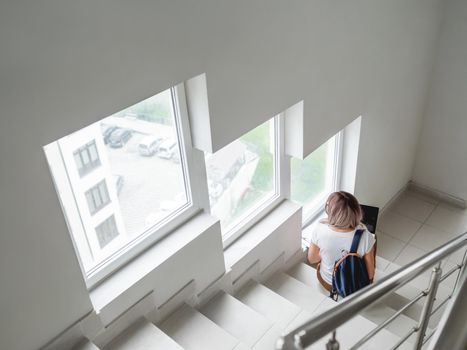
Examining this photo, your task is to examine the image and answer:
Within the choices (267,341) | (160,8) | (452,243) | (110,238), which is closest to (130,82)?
(160,8)

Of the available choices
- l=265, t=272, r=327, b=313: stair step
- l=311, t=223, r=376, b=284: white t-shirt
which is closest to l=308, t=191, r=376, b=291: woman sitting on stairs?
l=311, t=223, r=376, b=284: white t-shirt

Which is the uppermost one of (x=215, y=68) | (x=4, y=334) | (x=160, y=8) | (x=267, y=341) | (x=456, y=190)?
(x=160, y=8)

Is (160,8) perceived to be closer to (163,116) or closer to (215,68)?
(215,68)

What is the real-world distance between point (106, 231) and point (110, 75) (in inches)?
43.7

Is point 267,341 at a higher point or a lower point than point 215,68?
lower

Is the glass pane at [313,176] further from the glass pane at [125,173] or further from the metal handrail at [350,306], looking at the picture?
the metal handrail at [350,306]

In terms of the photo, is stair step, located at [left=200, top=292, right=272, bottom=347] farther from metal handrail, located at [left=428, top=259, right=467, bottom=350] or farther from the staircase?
metal handrail, located at [left=428, top=259, right=467, bottom=350]

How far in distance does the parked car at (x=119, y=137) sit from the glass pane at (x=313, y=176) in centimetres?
198

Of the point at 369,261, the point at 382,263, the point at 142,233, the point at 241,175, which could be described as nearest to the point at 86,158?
the point at 142,233

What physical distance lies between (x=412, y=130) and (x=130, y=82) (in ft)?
14.2

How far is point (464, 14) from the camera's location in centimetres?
496

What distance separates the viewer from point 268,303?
3906mm

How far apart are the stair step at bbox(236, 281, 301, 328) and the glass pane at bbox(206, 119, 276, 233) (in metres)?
0.59

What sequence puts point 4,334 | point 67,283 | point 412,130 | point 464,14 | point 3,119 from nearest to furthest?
point 3,119 < point 4,334 < point 67,283 < point 464,14 < point 412,130
